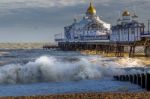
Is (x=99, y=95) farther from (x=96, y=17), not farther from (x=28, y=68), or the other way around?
(x=96, y=17)

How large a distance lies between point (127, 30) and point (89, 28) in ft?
166

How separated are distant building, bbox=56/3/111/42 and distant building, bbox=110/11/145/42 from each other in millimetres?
23789

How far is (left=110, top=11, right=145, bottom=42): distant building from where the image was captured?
8019 cm

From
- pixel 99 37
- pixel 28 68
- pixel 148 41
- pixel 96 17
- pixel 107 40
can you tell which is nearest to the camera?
pixel 28 68

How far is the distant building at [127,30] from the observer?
3157 inches

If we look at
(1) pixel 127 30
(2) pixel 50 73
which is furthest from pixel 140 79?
(1) pixel 127 30

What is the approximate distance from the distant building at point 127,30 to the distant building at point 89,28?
23789mm

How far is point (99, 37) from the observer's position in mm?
121750

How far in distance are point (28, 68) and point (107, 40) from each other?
66.1 meters

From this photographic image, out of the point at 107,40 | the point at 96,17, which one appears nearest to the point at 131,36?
the point at 107,40

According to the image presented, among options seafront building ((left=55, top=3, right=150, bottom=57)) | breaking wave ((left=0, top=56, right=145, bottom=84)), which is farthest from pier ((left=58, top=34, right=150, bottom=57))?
breaking wave ((left=0, top=56, right=145, bottom=84))

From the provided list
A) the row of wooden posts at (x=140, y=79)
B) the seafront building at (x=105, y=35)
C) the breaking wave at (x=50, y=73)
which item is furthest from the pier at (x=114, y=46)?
the row of wooden posts at (x=140, y=79)

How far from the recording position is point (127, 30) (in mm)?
86188

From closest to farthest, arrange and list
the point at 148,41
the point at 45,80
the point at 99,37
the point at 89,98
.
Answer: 1. the point at 89,98
2. the point at 45,80
3. the point at 148,41
4. the point at 99,37
